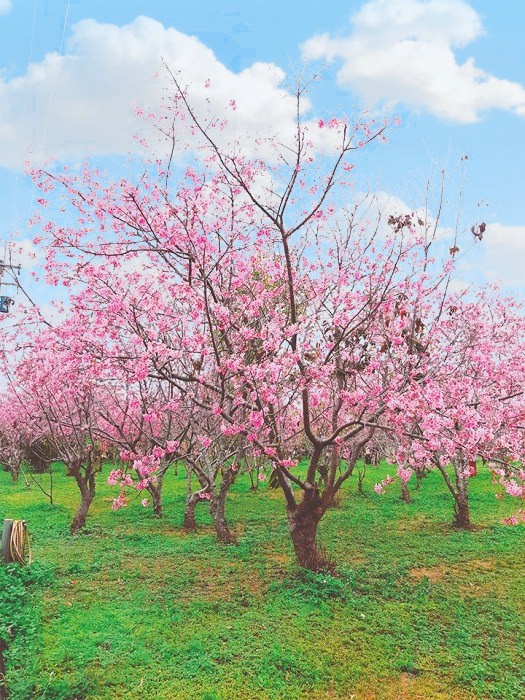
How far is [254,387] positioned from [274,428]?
4.47 ft

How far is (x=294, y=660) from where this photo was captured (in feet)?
23.1

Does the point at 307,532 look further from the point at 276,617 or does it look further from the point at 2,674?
the point at 2,674

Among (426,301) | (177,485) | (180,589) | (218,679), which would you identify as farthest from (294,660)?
(177,485)

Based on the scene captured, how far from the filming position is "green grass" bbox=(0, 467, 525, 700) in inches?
261

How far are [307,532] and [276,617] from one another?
6.78 feet

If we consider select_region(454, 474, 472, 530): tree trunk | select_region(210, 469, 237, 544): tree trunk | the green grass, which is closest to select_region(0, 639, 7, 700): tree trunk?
the green grass

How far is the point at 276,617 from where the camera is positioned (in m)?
8.39

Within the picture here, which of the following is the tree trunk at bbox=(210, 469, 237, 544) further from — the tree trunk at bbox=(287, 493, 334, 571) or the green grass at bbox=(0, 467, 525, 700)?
the tree trunk at bbox=(287, 493, 334, 571)

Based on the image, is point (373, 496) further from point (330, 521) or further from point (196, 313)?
point (196, 313)

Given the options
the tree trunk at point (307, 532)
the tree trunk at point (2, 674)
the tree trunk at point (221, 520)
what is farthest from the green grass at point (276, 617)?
the tree trunk at point (221, 520)

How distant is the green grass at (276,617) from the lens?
663 centimetres

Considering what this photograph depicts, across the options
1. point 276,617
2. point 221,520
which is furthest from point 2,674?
point 221,520

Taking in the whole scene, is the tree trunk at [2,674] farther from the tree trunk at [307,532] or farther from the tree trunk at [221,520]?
the tree trunk at [221,520]

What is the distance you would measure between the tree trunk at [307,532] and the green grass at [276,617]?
0.29 m
